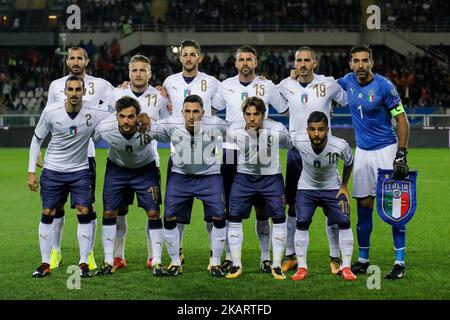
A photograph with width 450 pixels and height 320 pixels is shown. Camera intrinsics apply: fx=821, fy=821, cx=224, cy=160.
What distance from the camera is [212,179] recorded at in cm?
841

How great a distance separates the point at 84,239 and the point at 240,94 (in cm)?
221

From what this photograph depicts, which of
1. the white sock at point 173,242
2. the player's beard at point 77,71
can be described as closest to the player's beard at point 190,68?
the player's beard at point 77,71

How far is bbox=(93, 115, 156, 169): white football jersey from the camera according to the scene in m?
8.28

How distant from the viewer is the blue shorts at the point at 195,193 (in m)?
8.34

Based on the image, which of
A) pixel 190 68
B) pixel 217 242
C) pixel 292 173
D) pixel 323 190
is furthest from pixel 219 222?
pixel 190 68

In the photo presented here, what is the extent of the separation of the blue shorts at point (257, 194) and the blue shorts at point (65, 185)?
4.94ft

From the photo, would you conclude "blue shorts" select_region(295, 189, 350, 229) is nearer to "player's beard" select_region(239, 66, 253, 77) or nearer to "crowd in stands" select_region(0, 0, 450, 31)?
"player's beard" select_region(239, 66, 253, 77)

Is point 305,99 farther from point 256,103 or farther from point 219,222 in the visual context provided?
point 219,222

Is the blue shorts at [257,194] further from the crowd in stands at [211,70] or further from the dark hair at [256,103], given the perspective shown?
the crowd in stands at [211,70]

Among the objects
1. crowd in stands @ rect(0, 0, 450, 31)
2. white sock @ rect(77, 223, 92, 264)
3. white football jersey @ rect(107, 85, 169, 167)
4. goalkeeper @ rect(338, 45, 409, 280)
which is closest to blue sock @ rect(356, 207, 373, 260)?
goalkeeper @ rect(338, 45, 409, 280)

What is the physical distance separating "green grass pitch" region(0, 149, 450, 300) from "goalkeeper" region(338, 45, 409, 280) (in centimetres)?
45

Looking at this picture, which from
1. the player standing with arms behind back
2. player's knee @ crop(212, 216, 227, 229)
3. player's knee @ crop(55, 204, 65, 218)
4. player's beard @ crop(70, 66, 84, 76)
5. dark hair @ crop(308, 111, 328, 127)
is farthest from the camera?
player's beard @ crop(70, 66, 84, 76)

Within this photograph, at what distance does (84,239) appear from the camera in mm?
8383
